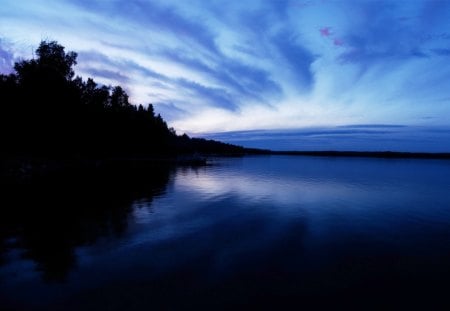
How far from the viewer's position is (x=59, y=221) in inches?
874

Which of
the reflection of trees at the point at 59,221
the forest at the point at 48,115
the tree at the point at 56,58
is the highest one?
the tree at the point at 56,58

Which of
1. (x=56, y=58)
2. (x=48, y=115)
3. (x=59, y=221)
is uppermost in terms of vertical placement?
(x=56, y=58)

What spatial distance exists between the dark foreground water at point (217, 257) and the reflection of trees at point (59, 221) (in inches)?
3.5

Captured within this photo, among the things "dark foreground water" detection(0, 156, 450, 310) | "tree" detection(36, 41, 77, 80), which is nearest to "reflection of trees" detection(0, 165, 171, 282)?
"dark foreground water" detection(0, 156, 450, 310)

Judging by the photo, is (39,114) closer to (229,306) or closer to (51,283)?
(51,283)

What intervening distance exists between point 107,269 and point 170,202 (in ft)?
60.4

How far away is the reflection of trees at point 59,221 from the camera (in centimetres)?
1495

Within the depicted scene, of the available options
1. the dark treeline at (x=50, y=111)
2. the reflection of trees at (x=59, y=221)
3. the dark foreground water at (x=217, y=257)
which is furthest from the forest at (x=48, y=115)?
the dark foreground water at (x=217, y=257)

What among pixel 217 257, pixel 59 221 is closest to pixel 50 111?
pixel 59 221

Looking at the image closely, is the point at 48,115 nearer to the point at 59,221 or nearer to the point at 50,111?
the point at 50,111

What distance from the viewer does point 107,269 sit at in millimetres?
13219

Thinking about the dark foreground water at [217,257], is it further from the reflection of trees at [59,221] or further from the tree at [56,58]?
the tree at [56,58]

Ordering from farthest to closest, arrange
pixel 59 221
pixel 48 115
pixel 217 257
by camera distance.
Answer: pixel 48 115 < pixel 59 221 < pixel 217 257

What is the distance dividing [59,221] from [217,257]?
14270mm
